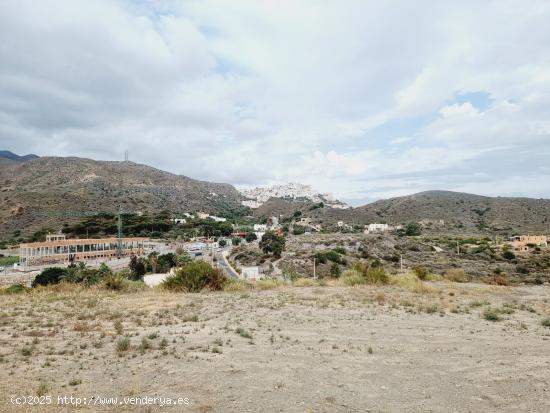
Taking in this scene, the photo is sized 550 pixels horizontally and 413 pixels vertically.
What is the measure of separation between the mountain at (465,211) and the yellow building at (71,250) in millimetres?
56102

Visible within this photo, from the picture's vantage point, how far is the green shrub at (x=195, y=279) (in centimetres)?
1922

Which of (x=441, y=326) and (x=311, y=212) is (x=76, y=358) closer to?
(x=441, y=326)

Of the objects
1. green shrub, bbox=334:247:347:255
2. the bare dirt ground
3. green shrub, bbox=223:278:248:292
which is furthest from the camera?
green shrub, bbox=334:247:347:255

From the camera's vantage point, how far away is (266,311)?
13422mm

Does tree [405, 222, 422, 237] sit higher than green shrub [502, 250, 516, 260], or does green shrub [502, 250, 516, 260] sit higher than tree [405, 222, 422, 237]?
tree [405, 222, 422, 237]

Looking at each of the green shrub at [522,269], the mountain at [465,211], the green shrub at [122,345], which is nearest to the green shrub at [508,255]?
the green shrub at [522,269]

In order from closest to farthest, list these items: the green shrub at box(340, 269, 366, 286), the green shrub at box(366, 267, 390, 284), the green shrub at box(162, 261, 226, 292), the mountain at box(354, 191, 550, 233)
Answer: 1. the green shrub at box(162, 261, 226, 292)
2. the green shrub at box(340, 269, 366, 286)
3. the green shrub at box(366, 267, 390, 284)
4. the mountain at box(354, 191, 550, 233)

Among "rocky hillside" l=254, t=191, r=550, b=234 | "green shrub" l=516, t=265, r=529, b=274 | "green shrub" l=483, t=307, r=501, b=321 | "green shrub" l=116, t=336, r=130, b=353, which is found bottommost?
"green shrub" l=516, t=265, r=529, b=274

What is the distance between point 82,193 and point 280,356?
344 feet

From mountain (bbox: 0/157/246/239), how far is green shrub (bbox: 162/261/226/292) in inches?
3009

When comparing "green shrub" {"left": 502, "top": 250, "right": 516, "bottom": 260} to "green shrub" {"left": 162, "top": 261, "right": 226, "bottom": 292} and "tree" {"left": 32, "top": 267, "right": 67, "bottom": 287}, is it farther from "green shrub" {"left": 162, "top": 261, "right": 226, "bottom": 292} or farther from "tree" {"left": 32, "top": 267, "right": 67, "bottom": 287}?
"tree" {"left": 32, "top": 267, "right": 67, "bottom": 287}

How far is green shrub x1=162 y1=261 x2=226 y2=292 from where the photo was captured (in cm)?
1922

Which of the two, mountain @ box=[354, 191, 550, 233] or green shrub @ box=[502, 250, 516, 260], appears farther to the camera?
mountain @ box=[354, 191, 550, 233]

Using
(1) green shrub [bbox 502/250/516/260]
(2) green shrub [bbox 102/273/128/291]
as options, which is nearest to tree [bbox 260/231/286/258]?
(1) green shrub [bbox 502/250/516/260]
